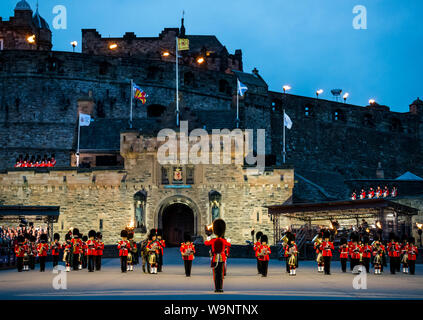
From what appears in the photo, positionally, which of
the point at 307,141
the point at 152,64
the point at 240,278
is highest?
the point at 152,64

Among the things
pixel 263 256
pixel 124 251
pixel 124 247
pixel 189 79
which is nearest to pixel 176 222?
pixel 189 79

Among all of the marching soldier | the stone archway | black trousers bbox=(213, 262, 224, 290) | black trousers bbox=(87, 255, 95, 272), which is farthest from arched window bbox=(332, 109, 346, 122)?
black trousers bbox=(213, 262, 224, 290)

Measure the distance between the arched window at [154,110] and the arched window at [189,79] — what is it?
3.43m

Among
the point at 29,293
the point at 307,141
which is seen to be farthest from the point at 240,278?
the point at 307,141

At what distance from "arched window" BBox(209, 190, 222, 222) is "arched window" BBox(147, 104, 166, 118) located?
17.3 meters

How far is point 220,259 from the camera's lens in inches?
669

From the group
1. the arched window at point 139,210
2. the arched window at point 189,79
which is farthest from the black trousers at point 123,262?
the arched window at point 189,79

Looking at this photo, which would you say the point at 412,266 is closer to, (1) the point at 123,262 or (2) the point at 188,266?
(2) the point at 188,266

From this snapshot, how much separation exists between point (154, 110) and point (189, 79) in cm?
458

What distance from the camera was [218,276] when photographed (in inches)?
653

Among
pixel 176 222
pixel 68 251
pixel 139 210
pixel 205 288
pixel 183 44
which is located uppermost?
pixel 183 44

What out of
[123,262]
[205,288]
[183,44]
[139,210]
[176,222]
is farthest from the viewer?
[176,222]
